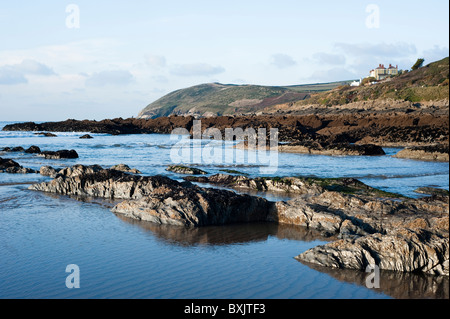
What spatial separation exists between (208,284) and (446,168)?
17876mm

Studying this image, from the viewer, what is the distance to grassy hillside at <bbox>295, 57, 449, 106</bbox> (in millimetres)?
64000

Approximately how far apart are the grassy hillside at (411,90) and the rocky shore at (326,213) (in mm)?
56507

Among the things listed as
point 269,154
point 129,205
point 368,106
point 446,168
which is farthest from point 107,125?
point 129,205

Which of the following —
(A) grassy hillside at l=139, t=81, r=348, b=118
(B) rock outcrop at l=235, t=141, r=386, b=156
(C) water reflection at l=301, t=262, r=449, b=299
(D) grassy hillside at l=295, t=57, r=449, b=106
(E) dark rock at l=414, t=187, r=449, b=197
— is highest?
(A) grassy hillside at l=139, t=81, r=348, b=118

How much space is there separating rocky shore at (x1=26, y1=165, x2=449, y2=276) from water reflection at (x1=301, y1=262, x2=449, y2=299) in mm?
143

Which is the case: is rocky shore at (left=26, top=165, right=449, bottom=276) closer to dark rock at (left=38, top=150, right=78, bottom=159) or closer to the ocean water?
the ocean water

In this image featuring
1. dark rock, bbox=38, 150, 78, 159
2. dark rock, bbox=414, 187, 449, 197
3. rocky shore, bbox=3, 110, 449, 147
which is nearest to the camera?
dark rock, bbox=414, 187, 449, 197

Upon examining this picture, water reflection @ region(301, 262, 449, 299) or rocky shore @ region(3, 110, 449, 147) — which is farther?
rocky shore @ region(3, 110, 449, 147)

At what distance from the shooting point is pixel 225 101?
163m

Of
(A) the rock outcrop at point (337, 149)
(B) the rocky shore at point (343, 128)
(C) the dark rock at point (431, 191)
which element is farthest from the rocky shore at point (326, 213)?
(B) the rocky shore at point (343, 128)

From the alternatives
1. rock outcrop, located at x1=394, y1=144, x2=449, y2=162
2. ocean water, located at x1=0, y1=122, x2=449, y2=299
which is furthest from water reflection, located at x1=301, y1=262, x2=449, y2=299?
rock outcrop, located at x1=394, y1=144, x2=449, y2=162

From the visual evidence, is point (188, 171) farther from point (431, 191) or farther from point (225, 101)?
point (225, 101)

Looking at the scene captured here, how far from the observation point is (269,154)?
28.7 m
